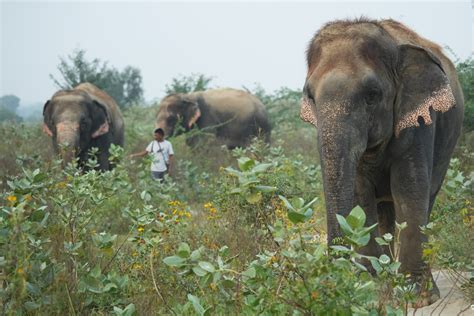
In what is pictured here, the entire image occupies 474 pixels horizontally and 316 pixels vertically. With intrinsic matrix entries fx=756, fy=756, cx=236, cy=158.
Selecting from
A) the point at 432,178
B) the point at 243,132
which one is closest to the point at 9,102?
the point at 243,132

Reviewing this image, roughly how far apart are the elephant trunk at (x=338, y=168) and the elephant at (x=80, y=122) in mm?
8192

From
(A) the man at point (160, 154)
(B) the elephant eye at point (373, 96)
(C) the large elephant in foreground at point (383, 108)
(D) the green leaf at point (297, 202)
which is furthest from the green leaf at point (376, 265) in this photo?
(A) the man at point (160, 154)

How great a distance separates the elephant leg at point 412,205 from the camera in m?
6.11

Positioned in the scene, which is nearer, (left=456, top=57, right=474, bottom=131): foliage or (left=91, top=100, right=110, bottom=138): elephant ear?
(left=456, top=57, right=474, bottom=131): foliage

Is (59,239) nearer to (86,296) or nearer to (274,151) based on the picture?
(86,296)

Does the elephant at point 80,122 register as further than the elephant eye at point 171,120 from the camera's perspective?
No

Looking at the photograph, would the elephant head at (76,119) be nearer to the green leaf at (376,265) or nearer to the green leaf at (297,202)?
the green leaf at (376,265)

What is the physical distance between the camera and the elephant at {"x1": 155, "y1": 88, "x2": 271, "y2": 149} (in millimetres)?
21047

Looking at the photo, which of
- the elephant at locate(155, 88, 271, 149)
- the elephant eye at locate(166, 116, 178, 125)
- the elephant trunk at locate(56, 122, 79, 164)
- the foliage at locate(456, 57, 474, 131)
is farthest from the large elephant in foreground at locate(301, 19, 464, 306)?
the elephant at locate(155, 88, 271, 149)

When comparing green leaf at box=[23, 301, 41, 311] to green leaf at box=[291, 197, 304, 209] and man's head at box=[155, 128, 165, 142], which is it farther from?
man's head at box=[155, 128, 165, 142]

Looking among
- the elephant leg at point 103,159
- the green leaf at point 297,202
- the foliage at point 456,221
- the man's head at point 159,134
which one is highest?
the green leaf at point 297,202

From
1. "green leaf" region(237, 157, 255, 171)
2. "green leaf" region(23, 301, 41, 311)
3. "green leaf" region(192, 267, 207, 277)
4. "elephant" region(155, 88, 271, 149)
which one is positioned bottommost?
"elephant" region(155, 88, 271, 149)

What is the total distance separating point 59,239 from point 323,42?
2631 mm

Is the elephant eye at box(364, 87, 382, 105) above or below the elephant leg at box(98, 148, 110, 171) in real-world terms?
above
